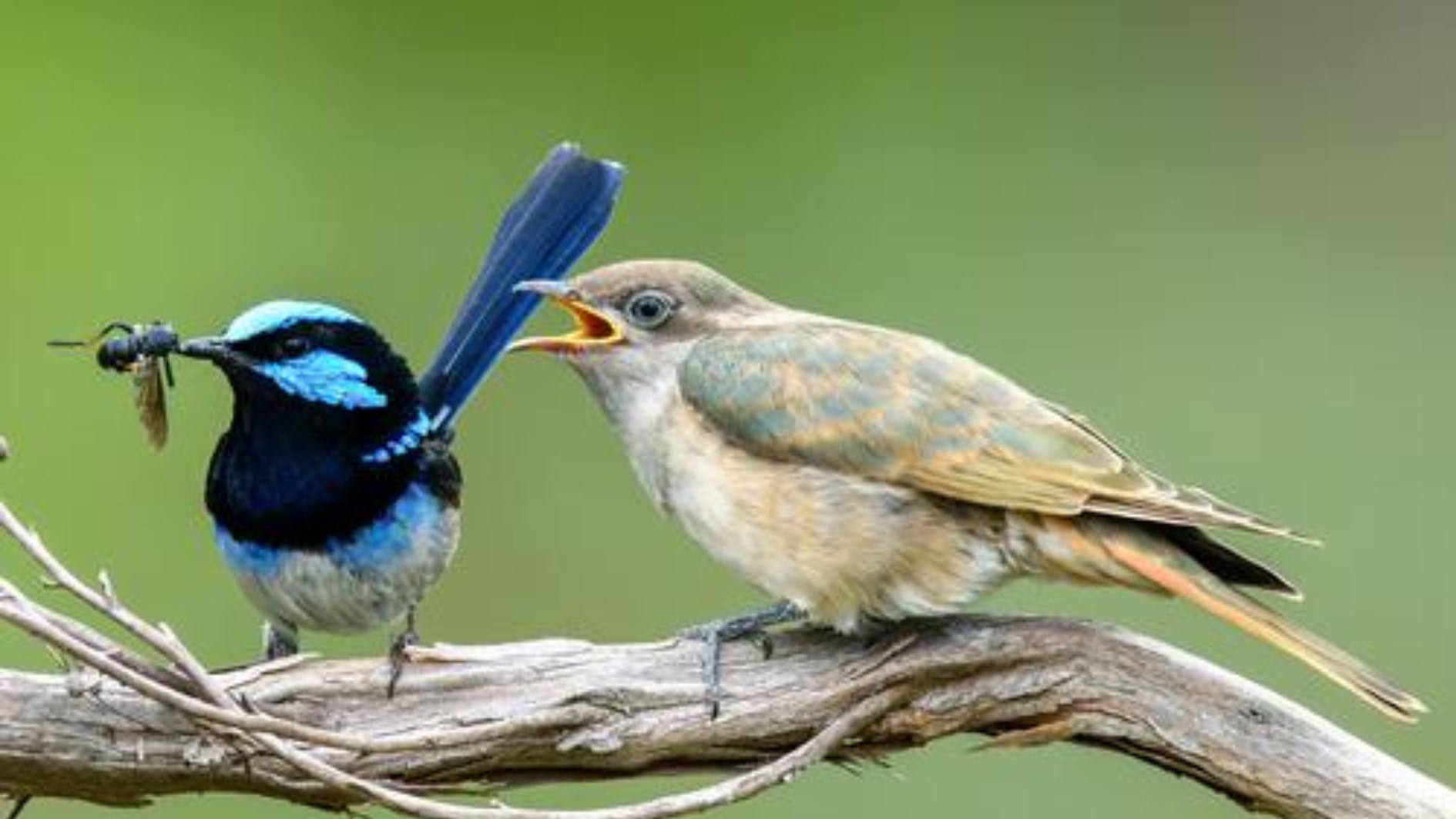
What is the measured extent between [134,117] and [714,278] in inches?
136

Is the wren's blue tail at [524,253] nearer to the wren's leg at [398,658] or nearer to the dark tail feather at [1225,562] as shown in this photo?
the wren's leg at [398,658]

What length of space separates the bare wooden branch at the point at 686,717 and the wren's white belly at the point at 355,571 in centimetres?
14

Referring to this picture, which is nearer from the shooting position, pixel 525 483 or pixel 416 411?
pixel 416 411

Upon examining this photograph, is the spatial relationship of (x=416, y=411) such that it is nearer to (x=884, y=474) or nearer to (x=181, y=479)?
(x=884, y=474)

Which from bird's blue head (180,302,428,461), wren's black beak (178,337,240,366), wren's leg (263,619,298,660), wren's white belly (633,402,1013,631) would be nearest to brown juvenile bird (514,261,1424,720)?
wren's white belly (633,402,1013,631)

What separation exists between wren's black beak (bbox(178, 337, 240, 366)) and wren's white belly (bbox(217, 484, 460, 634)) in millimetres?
227

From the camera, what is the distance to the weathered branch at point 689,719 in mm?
4332

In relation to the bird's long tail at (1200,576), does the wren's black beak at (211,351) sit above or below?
above

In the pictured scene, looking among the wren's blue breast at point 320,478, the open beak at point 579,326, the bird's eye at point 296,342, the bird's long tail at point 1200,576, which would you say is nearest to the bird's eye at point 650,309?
the open beak at point 579,326

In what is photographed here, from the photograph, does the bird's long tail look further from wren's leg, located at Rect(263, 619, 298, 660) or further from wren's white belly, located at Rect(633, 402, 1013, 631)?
wren's leg, located at Rect(263, 619, 298, 660)

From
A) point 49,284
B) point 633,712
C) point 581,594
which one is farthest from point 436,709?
point 49,284

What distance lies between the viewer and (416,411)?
465cm

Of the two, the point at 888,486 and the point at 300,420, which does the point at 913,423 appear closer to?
the point at 888,486

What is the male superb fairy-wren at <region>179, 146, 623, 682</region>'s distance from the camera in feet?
14.8
